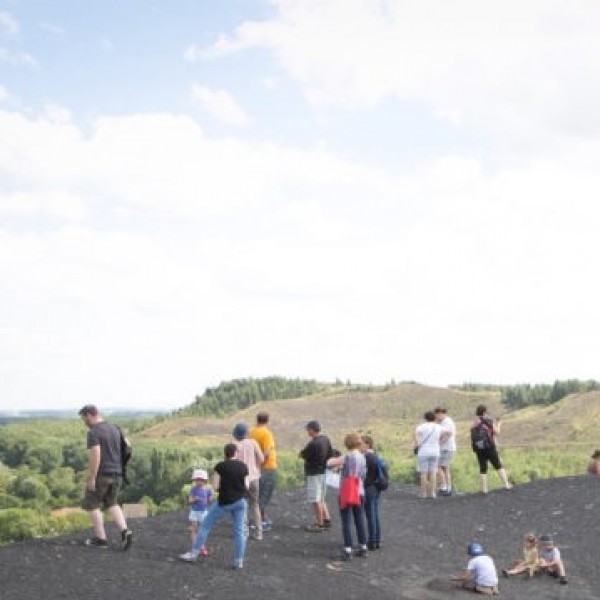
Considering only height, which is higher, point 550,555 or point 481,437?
point 481,437

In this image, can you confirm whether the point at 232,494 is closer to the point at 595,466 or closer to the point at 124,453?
the point at 124,453

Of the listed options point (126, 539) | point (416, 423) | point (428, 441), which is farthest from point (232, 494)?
point (416, 423)

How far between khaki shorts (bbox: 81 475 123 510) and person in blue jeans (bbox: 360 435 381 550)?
4.43 meters

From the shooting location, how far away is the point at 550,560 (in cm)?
1557

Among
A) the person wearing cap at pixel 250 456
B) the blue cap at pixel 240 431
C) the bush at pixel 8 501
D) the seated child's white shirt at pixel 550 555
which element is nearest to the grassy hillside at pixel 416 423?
the bush at pixel 8 501

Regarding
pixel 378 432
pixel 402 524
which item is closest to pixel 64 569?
pixel 402 524

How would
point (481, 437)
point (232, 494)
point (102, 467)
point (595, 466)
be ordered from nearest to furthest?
point (232, 494) < point (102, 467) < point (481, 437) < point (595, 466)

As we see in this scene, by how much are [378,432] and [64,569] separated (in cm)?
14654

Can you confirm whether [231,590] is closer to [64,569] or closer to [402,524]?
[64,569]

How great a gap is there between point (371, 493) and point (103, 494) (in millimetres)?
4918

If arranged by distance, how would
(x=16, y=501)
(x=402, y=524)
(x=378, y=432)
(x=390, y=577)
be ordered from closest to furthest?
1. (x=390, y=577)
2. (x=402, y=524)
3. (x=16, y=501)
4. (x=378, y=432)

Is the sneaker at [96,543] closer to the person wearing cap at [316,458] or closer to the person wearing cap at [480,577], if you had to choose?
the person wearing cap at [316,458]

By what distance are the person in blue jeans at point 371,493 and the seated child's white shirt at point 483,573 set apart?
7.13ft

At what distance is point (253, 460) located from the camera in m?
14.9
